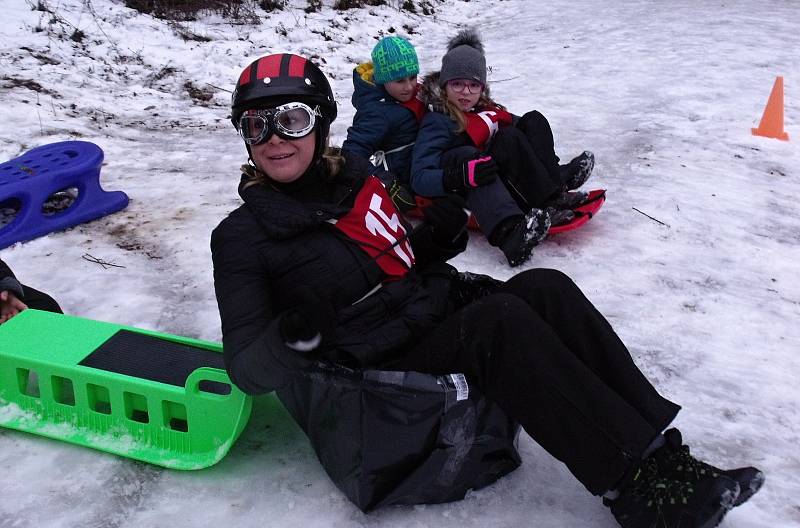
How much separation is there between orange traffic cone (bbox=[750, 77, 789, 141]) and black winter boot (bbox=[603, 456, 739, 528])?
15.0 feet

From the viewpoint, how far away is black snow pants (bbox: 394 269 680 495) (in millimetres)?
1821

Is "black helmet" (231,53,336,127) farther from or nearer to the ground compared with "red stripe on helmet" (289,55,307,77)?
nearer to the ground

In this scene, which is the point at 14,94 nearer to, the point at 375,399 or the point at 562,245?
the point at 562,245

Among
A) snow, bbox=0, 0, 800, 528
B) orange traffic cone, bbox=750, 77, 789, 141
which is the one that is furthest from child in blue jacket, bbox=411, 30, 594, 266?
orange traffic cone, bbox=750, 77, 789, 141

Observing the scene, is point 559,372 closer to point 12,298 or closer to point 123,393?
point 123,393

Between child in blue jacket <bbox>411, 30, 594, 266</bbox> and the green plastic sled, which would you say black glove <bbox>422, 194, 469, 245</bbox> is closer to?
the green plastic sled

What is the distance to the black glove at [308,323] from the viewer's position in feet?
5.53

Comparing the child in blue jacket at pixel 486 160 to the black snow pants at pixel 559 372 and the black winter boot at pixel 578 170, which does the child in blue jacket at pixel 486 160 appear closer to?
the black winter boot at pixel 578 170

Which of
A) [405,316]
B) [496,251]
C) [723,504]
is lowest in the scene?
[496,251]

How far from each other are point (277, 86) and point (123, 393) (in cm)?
115

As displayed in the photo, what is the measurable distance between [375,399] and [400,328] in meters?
0.32

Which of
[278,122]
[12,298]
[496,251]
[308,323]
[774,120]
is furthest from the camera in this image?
[774,120]

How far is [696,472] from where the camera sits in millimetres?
1800

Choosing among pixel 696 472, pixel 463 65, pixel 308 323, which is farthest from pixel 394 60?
pixel 696 472
